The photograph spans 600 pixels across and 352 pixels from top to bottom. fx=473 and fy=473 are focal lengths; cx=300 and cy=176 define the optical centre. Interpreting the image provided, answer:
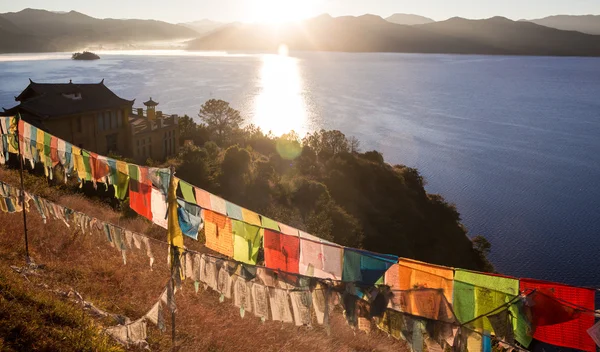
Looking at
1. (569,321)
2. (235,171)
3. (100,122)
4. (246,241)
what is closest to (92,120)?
(100,122)

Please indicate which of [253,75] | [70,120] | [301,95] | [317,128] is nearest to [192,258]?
[70,120]

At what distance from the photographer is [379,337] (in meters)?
14.8

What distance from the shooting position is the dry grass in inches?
472

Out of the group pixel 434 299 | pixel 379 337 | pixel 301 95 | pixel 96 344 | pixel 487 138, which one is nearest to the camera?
pixel 434 299

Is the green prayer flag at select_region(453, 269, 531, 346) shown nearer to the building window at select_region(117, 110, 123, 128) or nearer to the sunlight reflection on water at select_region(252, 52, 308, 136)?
the building window at select_region(117, 110, 123, 128)

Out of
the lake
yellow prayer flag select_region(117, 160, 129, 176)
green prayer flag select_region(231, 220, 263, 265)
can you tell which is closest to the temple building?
yellow prayer flag select_region(117, 160, 129, 176)

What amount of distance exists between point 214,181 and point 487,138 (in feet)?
220

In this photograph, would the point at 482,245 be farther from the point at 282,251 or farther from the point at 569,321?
the point at 569,321

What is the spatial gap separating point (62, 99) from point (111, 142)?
208 inches

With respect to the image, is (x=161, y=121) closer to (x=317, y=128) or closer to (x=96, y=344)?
(x=96, y=344)

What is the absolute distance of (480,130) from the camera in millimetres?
99375

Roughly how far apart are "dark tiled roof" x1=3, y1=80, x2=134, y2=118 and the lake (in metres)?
41.4

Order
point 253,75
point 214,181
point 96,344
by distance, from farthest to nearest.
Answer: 1. point 253,75
2. point 214,181
3. point 96,344

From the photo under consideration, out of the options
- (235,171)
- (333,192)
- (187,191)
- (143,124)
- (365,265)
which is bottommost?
(333,192)
